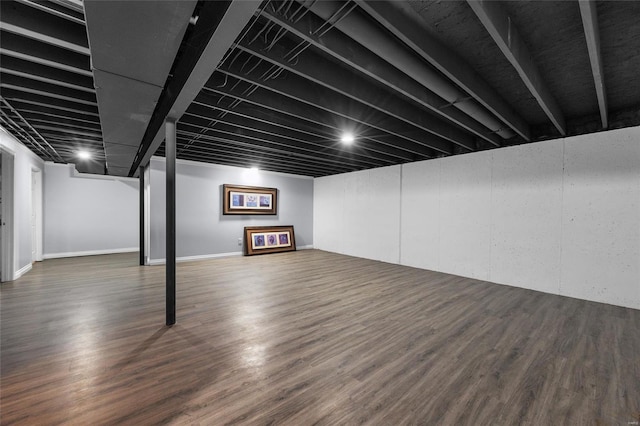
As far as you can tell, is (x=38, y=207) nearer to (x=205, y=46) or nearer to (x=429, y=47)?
(x=205, y=46)

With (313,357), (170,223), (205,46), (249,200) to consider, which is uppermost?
(205,46)

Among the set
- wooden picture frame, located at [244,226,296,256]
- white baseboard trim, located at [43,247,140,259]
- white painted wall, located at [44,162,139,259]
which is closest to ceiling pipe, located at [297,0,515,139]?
wooden picture frame, located at [244,226,296,256]

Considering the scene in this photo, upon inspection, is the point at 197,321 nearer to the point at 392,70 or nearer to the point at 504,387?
the point at 504,387

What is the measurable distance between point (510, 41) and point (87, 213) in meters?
9.45

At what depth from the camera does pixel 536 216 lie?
4254 mm

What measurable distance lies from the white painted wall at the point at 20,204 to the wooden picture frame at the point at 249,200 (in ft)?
12.0

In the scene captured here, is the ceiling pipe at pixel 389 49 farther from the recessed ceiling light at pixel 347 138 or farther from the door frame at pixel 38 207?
the door frame at pixel 38 207

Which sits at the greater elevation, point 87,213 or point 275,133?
point 275,133

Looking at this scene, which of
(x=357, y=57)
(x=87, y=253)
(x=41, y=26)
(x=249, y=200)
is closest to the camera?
(x=41, y=26)

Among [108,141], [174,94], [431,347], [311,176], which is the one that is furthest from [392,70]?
[311,176]

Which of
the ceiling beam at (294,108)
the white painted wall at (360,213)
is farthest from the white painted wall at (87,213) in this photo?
the ceiling beam at (294,108)

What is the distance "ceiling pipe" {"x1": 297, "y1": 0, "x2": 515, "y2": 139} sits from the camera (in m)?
1.70

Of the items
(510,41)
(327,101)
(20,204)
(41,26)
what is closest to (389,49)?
(510,41)

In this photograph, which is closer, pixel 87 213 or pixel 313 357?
pixel 313 357
